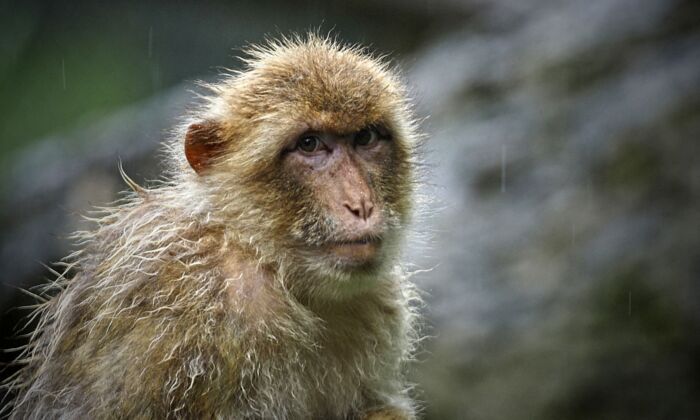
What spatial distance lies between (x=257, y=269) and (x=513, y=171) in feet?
18.3

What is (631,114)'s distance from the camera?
899cm

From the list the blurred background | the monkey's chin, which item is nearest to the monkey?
the monkey's chin

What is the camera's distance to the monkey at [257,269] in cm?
410

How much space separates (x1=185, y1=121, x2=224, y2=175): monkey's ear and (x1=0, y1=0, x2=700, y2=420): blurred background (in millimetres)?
2548

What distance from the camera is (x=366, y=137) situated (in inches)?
185

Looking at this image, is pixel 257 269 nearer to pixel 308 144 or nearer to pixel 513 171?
pixel 308 144

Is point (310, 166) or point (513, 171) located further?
point (513, 171)

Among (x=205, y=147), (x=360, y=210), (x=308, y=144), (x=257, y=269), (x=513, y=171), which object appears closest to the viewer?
(x=360, y=210)

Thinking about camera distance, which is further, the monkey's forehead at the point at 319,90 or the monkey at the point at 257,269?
the monkey's forehead at the point at 319,90

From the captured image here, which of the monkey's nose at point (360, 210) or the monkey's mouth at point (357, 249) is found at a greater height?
the monkey's nose at point (360, 210)

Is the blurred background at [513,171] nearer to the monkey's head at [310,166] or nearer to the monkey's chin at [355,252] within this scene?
the monkey's head at [310,166]

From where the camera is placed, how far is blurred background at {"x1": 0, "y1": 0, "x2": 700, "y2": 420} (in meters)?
8.19

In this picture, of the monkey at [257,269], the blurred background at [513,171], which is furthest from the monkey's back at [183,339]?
the blurred background at [513,171]

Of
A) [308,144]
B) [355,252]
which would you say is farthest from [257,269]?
[308,144]
